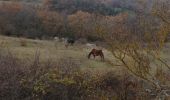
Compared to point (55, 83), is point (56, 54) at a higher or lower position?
higher

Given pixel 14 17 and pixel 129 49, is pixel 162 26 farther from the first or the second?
pixel 14 17

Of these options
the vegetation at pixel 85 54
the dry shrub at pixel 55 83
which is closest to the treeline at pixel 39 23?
the vegetation at pixel 85 54

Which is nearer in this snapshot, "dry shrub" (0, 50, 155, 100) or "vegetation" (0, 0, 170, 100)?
"vegetation" (0, 0, 170, 100)

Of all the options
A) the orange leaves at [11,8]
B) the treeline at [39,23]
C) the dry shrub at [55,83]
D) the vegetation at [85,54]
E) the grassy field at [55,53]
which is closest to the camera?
the vegetation at [85,54]

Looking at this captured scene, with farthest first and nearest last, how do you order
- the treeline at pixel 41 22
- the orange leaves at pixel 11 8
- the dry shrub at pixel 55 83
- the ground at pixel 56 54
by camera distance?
the orange leaves at pixel 11 8
the treeline at pixel 41 22
the ground at pixel 56 54
the dry shrub at pixel 55 83

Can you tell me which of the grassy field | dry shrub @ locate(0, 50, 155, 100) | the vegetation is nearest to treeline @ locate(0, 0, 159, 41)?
A: the vegetation

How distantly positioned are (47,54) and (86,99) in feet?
22.6

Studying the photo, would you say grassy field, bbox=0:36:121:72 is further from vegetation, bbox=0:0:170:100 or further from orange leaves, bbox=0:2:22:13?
orange leaves, bbox=0:2:22:13

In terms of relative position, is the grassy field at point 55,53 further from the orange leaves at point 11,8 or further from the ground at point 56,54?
the orange leaves at point 11,8

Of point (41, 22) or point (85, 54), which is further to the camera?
point (41, 22)

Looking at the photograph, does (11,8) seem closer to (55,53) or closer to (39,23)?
(39,23)

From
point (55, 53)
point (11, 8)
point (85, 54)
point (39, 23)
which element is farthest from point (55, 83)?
point (11, 8)

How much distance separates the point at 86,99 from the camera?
2378 cm

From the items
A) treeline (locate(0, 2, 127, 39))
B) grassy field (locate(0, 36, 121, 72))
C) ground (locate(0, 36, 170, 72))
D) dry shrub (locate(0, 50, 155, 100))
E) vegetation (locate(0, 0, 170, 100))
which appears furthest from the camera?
treeline (locate(0, 2, 127, 39))
